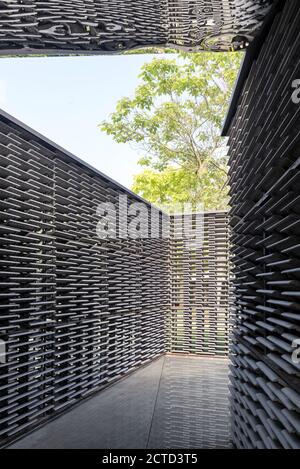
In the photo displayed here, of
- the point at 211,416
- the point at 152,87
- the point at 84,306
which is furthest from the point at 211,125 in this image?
the point at 211,416

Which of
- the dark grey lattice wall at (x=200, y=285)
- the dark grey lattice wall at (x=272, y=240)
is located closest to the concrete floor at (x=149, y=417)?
the dark grey lattice wall at (x=272, y=240)

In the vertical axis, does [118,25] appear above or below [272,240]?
above

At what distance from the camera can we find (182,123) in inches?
507

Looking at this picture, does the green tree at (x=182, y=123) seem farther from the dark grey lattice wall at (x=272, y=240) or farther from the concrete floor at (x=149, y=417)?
the dark grey lattice wall at (x=272, y=240)

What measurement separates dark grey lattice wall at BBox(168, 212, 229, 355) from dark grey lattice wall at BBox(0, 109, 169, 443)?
5.79 ft

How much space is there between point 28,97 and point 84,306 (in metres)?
17.1

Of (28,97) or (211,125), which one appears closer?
(211,125)

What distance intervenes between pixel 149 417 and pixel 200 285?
3.99 meters

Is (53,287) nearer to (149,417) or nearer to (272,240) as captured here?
(149,417)

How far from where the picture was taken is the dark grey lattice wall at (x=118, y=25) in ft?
8.36

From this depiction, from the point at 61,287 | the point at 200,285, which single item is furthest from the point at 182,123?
the point at 61,287

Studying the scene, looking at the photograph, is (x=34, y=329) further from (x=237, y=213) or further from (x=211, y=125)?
(x=211, y=125)

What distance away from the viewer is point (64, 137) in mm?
20625

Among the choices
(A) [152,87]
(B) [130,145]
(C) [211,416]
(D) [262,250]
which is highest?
(A) [152,87]
